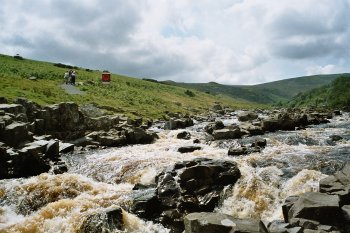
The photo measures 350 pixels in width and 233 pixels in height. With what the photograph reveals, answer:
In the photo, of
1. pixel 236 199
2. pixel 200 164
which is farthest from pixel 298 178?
pixel 200 164

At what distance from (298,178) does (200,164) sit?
24.0 ft

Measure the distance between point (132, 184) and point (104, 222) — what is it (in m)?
9.16

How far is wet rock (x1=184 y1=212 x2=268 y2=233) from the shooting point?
52.1 ft

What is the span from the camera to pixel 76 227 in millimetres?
21703

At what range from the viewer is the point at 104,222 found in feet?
69.6

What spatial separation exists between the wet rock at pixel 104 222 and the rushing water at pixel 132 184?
2.30 ft

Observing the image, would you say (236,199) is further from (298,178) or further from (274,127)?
(274,127)

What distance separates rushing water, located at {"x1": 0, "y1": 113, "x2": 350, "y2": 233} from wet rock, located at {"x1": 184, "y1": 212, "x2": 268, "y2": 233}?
18.3ft

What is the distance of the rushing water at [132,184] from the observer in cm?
2316

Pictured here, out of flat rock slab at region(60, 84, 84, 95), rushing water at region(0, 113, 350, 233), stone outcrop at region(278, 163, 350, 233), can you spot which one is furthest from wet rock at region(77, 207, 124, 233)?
flat rock slab at region(60, 84, 84, 95)

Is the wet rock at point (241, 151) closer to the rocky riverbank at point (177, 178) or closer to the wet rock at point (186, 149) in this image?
the rocky riverbank at point (177, 178)

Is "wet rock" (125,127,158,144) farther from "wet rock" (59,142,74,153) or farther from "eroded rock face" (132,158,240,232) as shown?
"eroded rock face" (132,158,240,232)

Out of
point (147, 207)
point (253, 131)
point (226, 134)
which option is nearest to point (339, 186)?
point (147, 207)

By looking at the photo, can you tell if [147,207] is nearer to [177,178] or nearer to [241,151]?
[177,178]
